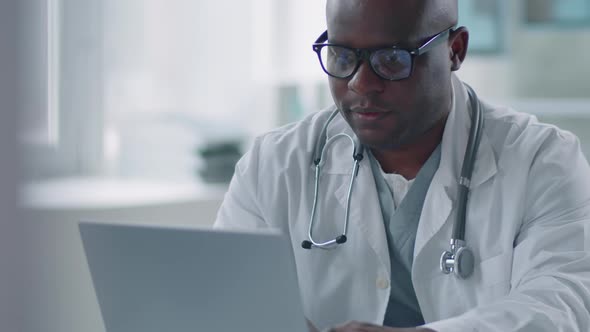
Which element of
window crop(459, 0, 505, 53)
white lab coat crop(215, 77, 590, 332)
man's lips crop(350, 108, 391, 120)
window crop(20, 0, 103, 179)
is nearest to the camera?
white lab coat crop(215, 77, 590, 332)

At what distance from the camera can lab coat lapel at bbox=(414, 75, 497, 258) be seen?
143 cm

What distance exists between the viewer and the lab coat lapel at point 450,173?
1.43m

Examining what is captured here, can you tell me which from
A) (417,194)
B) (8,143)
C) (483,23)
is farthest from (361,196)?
(483,23)

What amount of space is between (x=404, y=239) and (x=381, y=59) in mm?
307

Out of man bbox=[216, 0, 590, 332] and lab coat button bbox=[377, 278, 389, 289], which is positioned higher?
man bbox=[216, 0, 590, 332]

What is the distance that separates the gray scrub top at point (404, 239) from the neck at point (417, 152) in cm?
2

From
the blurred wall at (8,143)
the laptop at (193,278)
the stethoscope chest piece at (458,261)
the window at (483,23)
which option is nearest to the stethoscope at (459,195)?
the stethoscope chest piece at (458,261)

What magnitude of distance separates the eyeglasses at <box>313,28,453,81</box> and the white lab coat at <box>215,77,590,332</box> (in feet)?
0.59

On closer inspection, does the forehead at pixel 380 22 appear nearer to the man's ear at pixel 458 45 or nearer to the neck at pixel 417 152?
the man's ear at pixel 458 45

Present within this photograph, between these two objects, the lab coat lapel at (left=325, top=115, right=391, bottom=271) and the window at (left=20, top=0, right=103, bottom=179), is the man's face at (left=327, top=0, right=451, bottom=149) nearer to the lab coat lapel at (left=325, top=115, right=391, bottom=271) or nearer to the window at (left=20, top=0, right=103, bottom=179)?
the lab coat lapel at (left=325, top=115, right=391, bottom=271)

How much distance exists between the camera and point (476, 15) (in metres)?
2.62

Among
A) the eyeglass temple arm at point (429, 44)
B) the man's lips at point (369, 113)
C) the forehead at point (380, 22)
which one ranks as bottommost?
the man's lips at point (369, 113)

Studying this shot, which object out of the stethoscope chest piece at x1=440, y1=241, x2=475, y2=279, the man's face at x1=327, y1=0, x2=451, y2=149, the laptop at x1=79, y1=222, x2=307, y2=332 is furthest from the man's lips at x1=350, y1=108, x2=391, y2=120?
the laptop at x1=79, y1=222, x2=307, y2=332

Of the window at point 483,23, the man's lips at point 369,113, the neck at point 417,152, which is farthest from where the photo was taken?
the window at point 483,23
